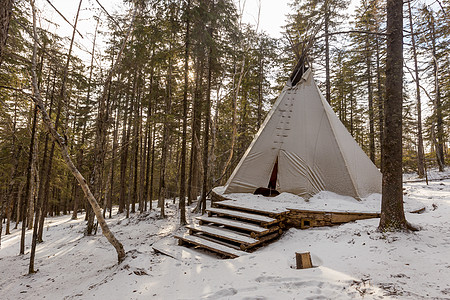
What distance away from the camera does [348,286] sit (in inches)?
107

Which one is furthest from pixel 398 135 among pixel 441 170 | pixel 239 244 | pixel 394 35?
pixel 441 170

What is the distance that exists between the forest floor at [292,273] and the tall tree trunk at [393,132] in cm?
35

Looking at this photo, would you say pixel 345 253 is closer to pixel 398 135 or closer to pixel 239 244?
pixel 239 244

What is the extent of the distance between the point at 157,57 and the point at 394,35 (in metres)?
7.35

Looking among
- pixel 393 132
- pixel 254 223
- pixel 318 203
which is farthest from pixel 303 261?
pixel 393 132

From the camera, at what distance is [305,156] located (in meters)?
6.77

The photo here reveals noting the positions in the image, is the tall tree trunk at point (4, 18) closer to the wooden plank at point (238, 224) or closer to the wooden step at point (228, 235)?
the wooden step at point (228, 235)

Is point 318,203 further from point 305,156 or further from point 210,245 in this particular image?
point 210,245

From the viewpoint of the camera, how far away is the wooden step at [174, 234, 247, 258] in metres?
4.31

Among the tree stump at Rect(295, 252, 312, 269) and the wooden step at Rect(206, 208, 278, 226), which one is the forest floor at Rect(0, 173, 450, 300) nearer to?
the tree stump at Rect(295, 252, 312, 269)

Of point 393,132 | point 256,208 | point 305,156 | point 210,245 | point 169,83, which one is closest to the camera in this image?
point 393,132

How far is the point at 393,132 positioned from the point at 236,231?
3.97m

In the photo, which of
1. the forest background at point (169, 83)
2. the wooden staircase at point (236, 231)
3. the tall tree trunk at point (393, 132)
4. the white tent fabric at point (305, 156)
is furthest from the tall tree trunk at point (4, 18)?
the tall tree trunk at point (393, 132)

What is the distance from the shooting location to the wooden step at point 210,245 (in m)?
4.31
